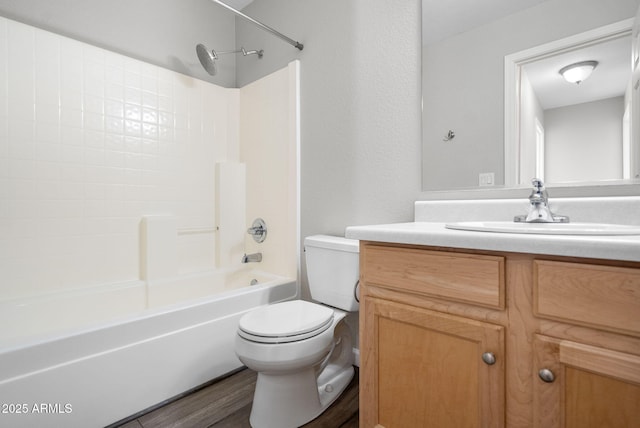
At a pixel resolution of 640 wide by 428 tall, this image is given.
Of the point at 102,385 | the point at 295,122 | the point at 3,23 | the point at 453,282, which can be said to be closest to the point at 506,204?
the point at 453,282

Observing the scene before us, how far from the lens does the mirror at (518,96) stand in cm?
111

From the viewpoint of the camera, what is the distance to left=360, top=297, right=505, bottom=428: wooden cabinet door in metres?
0.80

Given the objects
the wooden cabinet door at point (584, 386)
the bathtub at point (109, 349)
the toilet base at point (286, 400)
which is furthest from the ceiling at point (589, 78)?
the bathtub at point (109, 349)

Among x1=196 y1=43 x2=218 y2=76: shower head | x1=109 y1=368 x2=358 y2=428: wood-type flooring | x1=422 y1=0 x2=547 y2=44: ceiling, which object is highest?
x1=196 y1=43 x2=218 y2=76: shower head

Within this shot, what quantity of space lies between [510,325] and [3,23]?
8.22 feet

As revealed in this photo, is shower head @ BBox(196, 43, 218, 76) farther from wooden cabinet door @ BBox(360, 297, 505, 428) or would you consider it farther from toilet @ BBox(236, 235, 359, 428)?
wooden cabinet door @ BBox(360, 297, 505, 428)

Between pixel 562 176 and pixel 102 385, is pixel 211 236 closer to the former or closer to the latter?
pixel 102 385

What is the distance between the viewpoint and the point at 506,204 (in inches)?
49.3

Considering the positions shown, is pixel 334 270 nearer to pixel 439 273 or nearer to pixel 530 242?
pixel 439 273

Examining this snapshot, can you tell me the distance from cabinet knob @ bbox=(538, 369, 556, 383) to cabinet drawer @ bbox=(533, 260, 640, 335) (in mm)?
124

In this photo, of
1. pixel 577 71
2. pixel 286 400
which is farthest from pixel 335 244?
pixel 577 71

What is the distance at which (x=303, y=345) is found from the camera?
122 centimetres

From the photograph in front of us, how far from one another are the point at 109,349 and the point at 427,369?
122 cm

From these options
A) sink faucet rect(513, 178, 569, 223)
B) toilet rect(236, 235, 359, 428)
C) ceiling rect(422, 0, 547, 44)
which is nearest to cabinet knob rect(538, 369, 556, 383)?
sink faucet rect(513, 178, 569, 223)
